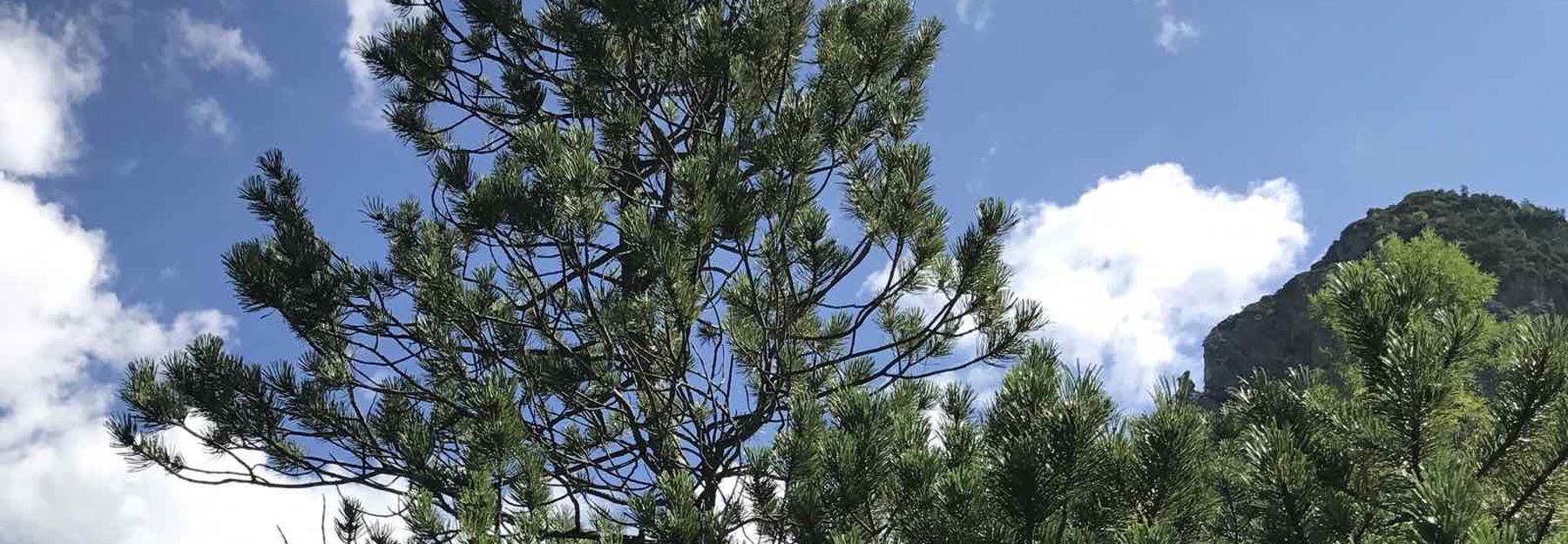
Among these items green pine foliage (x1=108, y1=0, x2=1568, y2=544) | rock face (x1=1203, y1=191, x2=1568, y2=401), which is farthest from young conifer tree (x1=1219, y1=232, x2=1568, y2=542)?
rock face (x1=1203, y1=191, x2=1568, y2=401)

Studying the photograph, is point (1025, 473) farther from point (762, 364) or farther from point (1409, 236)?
point (1409, 236)

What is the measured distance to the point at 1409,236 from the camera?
131 ft

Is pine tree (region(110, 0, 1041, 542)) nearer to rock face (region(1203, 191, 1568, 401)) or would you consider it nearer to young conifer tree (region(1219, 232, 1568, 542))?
young conifer tree (region(1219, 232, 1568, 542))

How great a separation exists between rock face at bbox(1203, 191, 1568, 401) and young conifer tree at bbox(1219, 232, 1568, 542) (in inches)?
1480

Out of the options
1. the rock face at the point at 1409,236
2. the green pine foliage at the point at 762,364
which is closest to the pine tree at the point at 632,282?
the green pine foliage at the point at 762,364

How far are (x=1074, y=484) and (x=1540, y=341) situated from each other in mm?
997

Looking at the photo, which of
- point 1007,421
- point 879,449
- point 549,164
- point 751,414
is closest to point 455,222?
point 549,164

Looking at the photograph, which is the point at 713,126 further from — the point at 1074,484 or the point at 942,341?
the point at 1074,484

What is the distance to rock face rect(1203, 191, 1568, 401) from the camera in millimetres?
35156

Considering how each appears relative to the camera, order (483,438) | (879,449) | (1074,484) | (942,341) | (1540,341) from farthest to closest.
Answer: (942,341)
(483,438)
(879,449)
(1074,484)
(1540,341)

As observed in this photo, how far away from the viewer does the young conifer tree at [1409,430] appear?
6.67ft

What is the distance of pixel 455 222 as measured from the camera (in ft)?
12.9

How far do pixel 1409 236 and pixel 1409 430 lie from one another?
44.9 meters

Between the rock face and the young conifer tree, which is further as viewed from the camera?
the rock face
